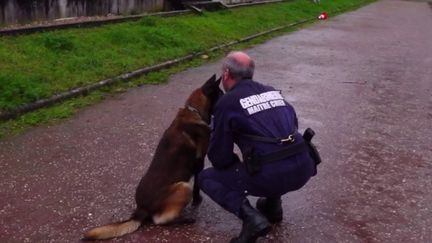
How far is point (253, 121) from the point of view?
4016 mm

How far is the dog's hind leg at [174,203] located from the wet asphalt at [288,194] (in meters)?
0.09

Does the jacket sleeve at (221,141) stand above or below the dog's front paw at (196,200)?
above

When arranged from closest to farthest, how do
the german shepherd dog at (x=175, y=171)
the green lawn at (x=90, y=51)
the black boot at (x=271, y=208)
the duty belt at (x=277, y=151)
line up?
the duty belt at (x=277, y=151) < the german shepherd dog at (x=175, y=171) < the black boot at (x=271, y=208) < the green lawn at (x=90, y=51)

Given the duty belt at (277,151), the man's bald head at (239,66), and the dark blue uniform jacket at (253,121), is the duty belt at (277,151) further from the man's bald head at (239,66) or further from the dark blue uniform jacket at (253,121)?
the man's bald head at (239,66)

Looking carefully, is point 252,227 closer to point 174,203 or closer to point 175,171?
point 174,203

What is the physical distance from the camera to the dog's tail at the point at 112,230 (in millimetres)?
4148

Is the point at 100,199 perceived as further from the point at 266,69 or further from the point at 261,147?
the point at 266,69

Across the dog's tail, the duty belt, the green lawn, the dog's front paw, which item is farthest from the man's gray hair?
the green lawn

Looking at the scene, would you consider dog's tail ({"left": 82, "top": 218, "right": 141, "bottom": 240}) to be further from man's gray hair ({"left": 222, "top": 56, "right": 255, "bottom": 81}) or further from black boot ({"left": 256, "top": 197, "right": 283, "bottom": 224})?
man's gray hair ({"left": 222, "top": 56, "right": 255, "bottom": 81})

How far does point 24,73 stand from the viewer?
26.7ft

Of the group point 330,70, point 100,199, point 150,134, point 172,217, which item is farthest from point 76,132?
point 330,70

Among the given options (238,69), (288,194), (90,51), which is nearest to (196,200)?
(288,194)

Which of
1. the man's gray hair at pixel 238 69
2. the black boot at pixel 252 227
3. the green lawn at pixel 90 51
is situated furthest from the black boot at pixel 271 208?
the green lawn at pixel 90 51

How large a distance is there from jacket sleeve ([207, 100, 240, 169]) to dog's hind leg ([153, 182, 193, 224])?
30 cm
